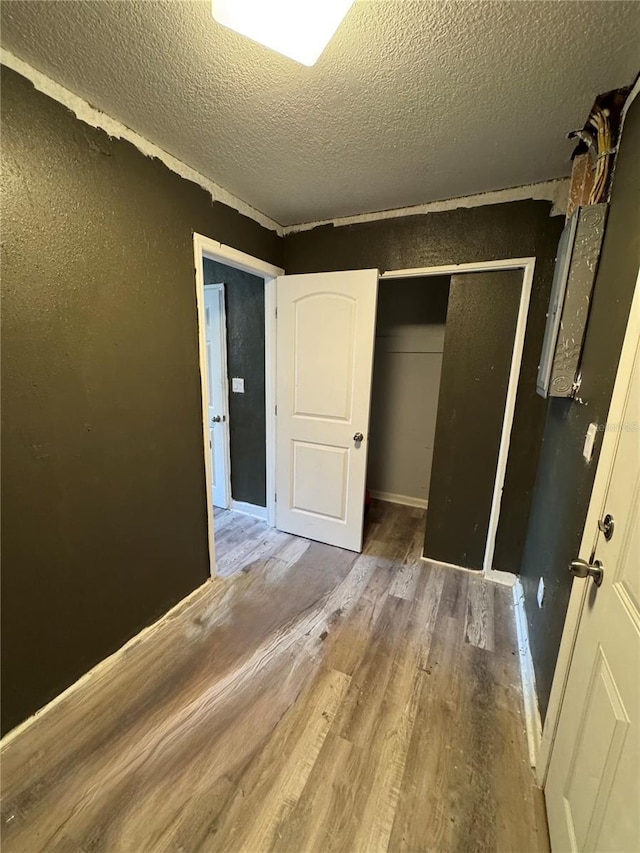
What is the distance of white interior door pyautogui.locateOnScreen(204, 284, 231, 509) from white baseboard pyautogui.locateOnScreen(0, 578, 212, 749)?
36.4 inches

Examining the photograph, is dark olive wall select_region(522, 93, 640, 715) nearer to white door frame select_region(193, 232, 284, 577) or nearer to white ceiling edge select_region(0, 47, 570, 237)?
white ceiling edge select_region(0, 47, 570, 237)

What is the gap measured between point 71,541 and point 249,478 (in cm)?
165

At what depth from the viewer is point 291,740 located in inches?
51.0

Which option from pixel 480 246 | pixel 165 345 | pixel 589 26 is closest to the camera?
pixel 589 26

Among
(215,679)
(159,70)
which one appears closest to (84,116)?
(159,70)

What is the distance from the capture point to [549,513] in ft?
5.19

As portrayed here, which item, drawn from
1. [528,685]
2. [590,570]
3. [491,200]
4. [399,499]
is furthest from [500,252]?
[399,499]

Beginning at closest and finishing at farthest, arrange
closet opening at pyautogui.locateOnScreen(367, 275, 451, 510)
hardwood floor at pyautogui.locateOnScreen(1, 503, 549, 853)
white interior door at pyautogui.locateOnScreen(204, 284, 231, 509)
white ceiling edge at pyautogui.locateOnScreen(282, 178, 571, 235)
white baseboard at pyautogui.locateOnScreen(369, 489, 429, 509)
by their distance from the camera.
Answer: hardwood floor at pyautogui.locateOnScreen(1, 503, 549, 853) < white ceiling edge at pyautogui.locateOnScreen(282, 178, 571, 235) < white interior door at pyautogui.locateOnScreen(204, 284, 231, 509) < closet opening at pyautogui.locateOnScreen(367, 275, 451, 510) < white baseboard at pyautogui.locateOnScreen(369, 489, 429, 509)

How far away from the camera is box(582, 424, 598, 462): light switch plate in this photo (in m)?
1.12

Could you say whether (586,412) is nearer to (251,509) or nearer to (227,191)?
(227,191)

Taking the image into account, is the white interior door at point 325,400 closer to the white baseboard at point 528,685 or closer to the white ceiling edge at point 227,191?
the white ceiling edge at point 227,191

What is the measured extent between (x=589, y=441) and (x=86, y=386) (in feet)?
6.19

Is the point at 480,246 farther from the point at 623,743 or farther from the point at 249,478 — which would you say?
the point at 249,478

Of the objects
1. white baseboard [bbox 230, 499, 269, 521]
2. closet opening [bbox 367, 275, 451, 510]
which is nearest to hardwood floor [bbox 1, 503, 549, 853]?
white baseboard [bbox 230, 499, 269, 521]
